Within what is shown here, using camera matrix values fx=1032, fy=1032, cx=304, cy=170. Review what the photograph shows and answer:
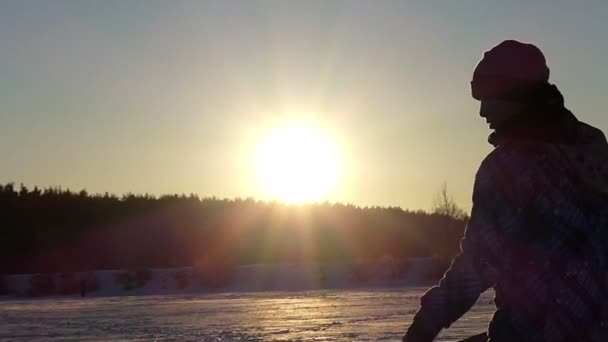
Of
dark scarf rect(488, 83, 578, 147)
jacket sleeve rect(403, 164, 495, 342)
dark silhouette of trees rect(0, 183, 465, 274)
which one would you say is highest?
dark silhouette of trees rect(0, 183, 465, 274)

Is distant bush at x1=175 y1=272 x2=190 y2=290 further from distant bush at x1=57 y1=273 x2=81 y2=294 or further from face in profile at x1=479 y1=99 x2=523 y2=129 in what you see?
face in profile at x1=479 y1=99 x2=523 y2=129

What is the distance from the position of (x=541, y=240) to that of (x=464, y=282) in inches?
10.0

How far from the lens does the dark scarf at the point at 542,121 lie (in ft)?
8.50

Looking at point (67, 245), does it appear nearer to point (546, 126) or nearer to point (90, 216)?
point (90, 216)

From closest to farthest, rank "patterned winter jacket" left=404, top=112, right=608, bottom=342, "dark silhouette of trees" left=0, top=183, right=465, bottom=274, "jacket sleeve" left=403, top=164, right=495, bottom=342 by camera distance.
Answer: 1. "patterned winter jacket" left=404, top=112, right=608, bottom=342
2. "jacket sleeve" left=403, top=164, right=495, bottom=342
3. "dark silhouette of trees" left=0, top=183, right=465, bottom=274

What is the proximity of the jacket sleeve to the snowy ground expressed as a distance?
7.51 metres

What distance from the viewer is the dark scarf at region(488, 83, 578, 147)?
8.50ft

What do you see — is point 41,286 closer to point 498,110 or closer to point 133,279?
point 133,279

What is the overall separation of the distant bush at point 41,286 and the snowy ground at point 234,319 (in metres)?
5.45

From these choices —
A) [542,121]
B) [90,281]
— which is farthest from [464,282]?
[90,281]

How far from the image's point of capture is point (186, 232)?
4262 cm

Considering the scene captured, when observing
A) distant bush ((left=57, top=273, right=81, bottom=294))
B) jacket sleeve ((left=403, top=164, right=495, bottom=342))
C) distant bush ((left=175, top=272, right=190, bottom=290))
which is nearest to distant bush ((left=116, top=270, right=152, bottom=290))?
distant bush ((left=175, top=272, right=190, bottom=290))

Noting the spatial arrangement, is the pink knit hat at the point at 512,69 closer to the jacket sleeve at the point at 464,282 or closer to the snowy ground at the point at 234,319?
the jacket sleeve at the point at 464,282

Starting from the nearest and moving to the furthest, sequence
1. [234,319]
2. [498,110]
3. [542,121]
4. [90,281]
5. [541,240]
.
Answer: [541,240], [542,121], [498,110], [234,319], [90,281]
